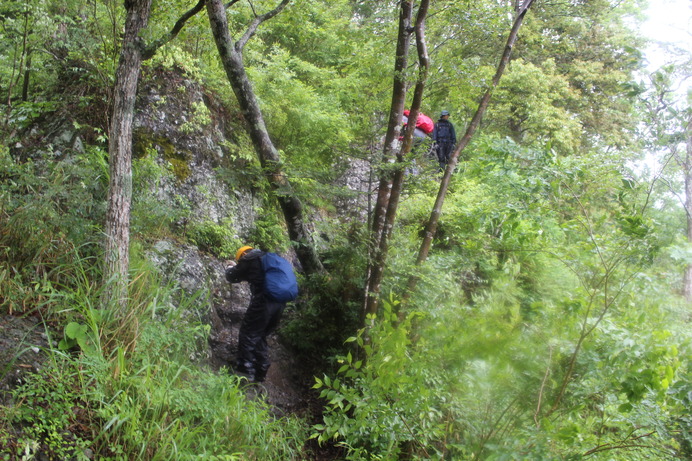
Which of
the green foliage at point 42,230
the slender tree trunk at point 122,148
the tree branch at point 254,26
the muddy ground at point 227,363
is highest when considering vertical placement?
the tree branch at point 254,26

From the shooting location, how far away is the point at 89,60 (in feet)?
20.2

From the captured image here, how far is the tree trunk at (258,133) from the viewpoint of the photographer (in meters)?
5.62

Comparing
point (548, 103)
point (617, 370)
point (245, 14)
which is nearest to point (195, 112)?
point (245, 14)

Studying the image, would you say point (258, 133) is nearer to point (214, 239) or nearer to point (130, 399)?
point (214, 239)

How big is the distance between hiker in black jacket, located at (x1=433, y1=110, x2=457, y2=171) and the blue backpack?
227 inches

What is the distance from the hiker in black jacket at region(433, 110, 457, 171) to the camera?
32.3ft

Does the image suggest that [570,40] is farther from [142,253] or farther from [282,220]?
[142,253]

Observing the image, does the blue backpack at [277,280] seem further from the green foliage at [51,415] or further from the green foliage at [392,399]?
the green foliage at [51,415]

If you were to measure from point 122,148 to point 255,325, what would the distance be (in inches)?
102

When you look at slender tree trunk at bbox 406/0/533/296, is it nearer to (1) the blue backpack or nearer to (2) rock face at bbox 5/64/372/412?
(2) rock face at bbox 5/64/372/412

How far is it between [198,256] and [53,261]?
2239 mm

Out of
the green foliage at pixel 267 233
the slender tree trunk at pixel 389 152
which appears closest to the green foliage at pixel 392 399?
the slender tree trunk at pixel 389 152

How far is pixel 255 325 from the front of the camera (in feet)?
17.2

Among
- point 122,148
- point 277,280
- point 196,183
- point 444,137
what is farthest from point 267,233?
point 444,137
